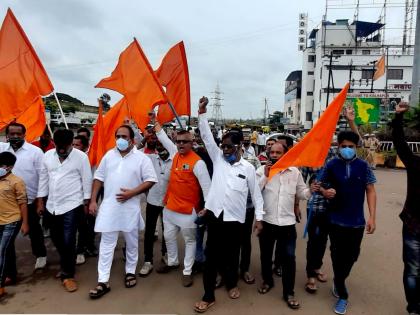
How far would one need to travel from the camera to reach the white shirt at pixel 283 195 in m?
3.53

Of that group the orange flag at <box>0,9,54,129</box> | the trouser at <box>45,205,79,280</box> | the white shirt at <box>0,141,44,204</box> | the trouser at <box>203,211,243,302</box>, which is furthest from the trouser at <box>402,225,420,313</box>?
the orange flag at <box>0,9,54,129</box>

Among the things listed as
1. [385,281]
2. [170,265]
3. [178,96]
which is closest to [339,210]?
[385,281]

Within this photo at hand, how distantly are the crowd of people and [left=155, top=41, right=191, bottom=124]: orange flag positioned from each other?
1.25 m

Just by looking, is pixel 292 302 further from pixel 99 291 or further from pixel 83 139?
pixel 83 139

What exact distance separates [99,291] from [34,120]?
2.88 meters

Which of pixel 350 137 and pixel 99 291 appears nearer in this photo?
pixel 350 137

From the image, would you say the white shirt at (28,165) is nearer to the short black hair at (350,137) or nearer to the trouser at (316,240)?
the trouser at (316,240)

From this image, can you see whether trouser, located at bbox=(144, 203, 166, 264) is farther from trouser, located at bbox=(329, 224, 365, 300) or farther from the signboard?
the signboard

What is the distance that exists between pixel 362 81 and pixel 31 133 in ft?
171

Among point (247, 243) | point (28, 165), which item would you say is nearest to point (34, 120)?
point (28, 165)

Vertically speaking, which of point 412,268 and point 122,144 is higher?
point 122,144

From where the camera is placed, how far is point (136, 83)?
16.0ft

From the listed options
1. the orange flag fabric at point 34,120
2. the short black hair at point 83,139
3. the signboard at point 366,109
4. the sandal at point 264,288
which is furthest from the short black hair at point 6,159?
the signboard at point 366,109

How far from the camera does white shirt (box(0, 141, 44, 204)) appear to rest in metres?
4.05
